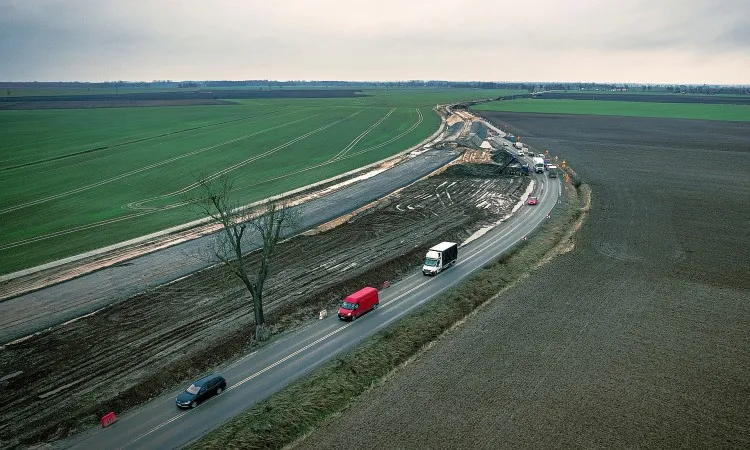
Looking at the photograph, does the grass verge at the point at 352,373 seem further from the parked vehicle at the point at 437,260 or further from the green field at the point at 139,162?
the green field at the point at 139,162

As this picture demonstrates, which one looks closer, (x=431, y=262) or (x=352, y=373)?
(x=352, y=373)

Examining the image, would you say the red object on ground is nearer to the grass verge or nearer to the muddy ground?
the muddy ground

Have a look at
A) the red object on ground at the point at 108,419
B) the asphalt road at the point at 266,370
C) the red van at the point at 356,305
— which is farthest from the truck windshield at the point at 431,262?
the red object on ground at the point at 108,419

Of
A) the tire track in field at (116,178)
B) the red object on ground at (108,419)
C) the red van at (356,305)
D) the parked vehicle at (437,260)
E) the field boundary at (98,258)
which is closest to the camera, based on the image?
the red object on ground at (108,419)

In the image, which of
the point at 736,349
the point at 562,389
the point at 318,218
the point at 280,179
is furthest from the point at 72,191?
the point at 736,349

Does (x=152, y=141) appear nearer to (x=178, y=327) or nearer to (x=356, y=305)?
(x=178, y=327)

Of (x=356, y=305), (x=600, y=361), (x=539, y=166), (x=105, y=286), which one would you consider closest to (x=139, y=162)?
(x=105, y=286)

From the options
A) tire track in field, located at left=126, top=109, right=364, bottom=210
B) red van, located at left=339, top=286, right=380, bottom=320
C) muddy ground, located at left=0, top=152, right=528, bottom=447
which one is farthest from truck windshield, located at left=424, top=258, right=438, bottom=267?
tire track in field, located at left=126, top=109, right=364, bottom=210
